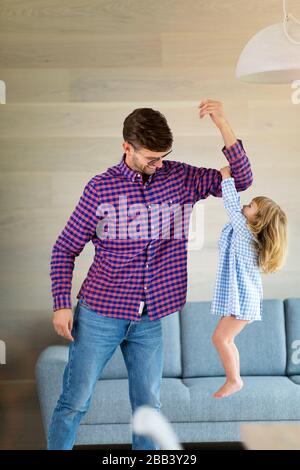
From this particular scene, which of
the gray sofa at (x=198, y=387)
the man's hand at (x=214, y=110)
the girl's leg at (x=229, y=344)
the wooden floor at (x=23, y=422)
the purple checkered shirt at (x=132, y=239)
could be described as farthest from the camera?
the wooden floor at (x=23, y=422)

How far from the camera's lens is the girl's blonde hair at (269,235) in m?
2.52

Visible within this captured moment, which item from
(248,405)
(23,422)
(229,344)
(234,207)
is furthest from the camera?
(23,422)

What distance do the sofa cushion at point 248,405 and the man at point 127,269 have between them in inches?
37.9

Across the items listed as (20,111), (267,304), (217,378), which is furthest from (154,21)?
(217,378)

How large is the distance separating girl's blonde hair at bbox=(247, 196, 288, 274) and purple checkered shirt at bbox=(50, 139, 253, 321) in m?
0.11

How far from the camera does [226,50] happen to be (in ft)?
13.6

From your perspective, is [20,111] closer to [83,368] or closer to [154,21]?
[154,21]

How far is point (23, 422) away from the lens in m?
4.05

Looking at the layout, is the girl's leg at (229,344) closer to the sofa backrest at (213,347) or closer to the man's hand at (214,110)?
the man's hand at (214,110)

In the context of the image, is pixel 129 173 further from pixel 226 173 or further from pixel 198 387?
pixel 198 387

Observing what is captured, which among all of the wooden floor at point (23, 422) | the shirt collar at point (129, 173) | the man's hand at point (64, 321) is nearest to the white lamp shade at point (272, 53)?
the shirt collar at point (129, 173)

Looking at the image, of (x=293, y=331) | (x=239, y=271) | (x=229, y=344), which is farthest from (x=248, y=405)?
(x=239, y=271)

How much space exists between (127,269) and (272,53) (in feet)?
2.59
